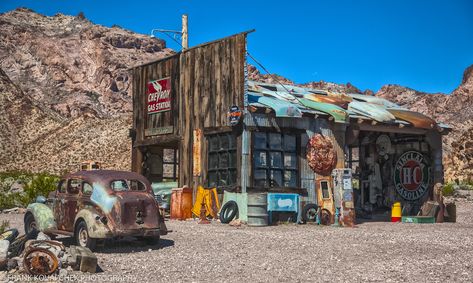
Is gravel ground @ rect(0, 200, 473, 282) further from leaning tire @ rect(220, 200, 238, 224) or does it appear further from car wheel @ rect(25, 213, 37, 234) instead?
leaning tire @ rect(220, 200, 238, 224)

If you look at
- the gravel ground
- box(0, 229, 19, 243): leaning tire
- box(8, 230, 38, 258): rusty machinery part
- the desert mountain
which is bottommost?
the gravel ground

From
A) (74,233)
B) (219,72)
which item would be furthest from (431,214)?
(74,233)

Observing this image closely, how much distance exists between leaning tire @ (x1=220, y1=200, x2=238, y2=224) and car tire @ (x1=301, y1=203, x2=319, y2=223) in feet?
7.40

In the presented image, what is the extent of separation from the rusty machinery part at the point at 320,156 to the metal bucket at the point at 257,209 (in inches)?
120

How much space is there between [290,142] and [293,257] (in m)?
9.07

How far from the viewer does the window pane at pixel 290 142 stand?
741 inches

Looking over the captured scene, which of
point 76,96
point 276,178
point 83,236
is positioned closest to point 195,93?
point 276,178

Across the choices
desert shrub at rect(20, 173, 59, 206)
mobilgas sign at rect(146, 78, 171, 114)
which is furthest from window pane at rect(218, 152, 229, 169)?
desert shrub at rect(20, 173, 59, 206)

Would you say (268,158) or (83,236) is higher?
(268,158)

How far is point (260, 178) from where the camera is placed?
60.1 ft

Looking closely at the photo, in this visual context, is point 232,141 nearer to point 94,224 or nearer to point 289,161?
point 289,161

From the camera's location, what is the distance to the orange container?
64.4 feet

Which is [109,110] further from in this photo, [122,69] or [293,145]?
[293,145]

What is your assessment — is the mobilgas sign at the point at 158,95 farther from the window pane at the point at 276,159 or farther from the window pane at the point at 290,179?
the window pane at the point at 290,179
